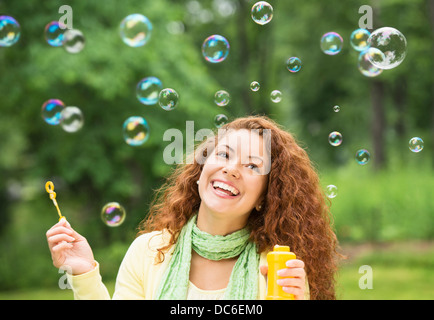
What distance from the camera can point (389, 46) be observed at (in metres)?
3.58

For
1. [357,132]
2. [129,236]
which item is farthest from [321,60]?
[129,236]

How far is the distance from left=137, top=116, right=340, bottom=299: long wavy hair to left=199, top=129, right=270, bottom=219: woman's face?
0.07 m

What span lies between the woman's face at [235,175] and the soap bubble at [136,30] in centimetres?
204

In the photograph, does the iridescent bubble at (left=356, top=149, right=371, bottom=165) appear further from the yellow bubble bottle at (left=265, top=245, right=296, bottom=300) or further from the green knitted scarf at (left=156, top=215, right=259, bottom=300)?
the yellow bubble bottle at (left=265, top=245, right=296, bottom=300)

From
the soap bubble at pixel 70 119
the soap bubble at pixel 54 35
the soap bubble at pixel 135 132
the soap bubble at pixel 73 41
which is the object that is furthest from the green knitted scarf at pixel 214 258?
the soap bubble at pixel 73 41

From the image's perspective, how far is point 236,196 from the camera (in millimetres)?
2082

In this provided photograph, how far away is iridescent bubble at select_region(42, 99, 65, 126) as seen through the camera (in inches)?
160

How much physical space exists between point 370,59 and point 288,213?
1.80m

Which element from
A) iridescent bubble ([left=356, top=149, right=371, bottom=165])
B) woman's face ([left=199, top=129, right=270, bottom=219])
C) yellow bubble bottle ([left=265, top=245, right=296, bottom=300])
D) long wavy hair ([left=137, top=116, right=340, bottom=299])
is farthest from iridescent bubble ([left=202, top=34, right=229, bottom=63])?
yellow bubble bottle ([left=265, top=245, right=296, bottom=300])

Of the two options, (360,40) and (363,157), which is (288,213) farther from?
(360,40)

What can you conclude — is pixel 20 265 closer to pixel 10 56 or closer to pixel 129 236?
pixel 129 236

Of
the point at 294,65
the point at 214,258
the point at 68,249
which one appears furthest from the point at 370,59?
the point at 68,249
